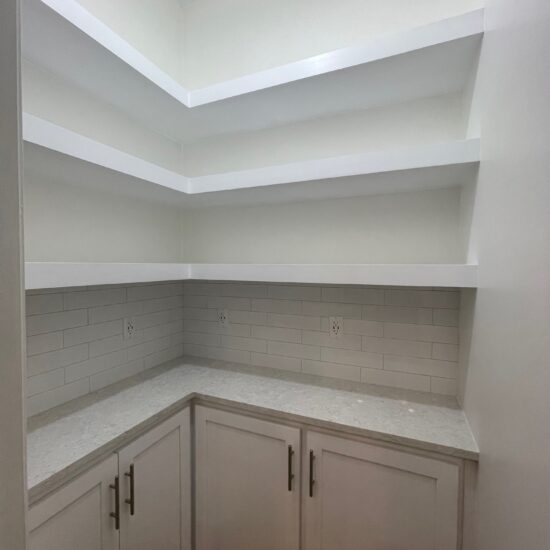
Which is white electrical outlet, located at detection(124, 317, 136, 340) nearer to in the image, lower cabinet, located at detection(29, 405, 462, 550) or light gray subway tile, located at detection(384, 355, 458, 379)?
lower cabinet, located at detection(29, 405, 462, 550)

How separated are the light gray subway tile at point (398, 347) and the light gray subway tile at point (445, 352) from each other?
21 mm

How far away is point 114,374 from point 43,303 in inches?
20.6

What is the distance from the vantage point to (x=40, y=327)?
129 cm

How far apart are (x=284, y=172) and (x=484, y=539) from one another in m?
1.45

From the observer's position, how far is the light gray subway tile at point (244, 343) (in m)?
1.87

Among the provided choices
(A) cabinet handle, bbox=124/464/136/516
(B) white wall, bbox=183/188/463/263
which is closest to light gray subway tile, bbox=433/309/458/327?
(B) white wall, bbox=183/188/463/263

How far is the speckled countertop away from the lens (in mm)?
1058

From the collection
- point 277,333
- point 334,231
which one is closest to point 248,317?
point 277,333

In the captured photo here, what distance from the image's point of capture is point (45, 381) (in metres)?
1.32

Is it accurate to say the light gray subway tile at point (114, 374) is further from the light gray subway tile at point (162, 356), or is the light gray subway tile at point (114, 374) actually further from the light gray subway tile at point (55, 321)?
the light gray subway tile at point (55, 321)

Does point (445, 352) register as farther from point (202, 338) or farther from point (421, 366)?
point (202, 338)

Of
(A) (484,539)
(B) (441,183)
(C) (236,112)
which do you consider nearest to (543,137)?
(B) (441,183)

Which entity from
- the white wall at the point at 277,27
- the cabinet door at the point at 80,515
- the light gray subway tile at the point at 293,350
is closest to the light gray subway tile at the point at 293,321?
the light gray subway tile at the point at 293,350

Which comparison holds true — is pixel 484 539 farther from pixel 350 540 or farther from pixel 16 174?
pixel 16 174
